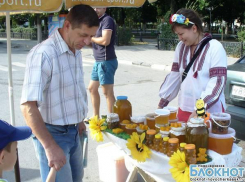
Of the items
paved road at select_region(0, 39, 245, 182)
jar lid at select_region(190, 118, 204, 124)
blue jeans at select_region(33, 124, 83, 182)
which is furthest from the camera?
paved road at select_region(0, 39, 245, 182)

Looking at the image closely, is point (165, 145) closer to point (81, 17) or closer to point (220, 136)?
point (220, 136)

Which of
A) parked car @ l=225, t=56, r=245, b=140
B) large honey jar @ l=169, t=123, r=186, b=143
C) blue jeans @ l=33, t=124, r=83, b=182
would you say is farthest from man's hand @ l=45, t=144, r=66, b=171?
parked car @ l=225, t=56, r=245, b=140

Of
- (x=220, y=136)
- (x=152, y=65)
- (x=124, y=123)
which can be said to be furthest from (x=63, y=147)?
(x=152, y=65)

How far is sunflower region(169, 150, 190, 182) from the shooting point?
1.93 m

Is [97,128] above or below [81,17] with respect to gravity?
below

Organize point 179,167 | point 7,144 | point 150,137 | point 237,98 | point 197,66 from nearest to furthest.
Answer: point 7,144 < point 179,167 < point 150,137 < point 197,66 < point 237,98

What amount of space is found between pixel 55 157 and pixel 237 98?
9.82ft

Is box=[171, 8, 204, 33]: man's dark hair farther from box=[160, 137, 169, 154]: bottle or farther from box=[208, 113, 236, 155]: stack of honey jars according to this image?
box=[160, 137, 169, 154]: bottle

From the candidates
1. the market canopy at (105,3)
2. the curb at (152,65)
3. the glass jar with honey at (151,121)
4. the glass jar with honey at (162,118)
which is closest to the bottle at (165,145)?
the glass jar with honey at (162,118)

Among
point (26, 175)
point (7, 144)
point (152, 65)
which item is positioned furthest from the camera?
point (152, 65)

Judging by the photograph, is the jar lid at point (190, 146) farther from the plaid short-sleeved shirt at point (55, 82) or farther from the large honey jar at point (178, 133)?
the plaid short-sleeved shirt at point (55, 82)

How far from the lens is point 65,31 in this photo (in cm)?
221

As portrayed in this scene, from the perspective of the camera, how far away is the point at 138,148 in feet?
7.61

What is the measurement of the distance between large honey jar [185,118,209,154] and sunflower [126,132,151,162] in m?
0.35
